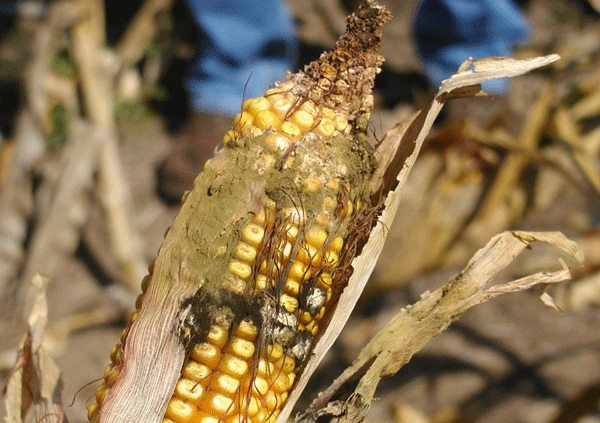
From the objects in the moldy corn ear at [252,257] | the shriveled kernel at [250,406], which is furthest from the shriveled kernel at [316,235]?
the shriveled kernel at [250,406]

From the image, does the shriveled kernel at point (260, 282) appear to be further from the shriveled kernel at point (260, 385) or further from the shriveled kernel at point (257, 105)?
the shriveled kernel at point (257, 105)

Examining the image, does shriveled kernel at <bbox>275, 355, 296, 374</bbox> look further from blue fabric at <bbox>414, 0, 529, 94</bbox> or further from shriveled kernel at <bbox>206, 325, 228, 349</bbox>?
blue fabric at <bbox>414, 0, 529, 94</bbox>

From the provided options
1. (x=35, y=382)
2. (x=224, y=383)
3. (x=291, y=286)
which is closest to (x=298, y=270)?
(x=291, y=286)

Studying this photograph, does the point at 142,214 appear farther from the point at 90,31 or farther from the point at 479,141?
the point at 479,141

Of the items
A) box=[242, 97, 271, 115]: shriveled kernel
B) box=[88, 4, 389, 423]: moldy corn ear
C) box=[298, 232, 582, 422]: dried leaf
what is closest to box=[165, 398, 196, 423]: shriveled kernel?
box=[88, 4, 389, 423]: moldy corn ear

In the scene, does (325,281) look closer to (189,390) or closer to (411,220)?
(189,390)

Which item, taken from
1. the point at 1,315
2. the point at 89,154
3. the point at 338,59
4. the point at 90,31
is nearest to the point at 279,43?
the point at 90,31
